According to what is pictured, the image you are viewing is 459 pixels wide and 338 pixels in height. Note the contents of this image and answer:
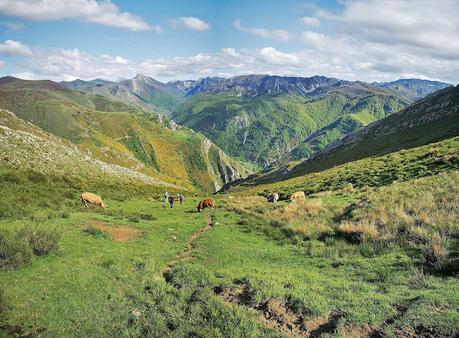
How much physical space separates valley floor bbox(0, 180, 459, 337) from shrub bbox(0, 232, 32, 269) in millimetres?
354

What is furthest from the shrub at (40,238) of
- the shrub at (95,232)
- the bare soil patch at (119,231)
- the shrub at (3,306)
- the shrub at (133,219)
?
the shrub at (133,219)

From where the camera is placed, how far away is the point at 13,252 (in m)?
15.6

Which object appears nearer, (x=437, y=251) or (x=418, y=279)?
(x=418, y=279)

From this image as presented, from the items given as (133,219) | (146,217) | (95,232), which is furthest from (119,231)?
(146,217)

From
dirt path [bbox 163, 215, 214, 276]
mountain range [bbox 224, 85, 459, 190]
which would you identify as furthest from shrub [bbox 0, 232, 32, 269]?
mountain range [bbox 224, 85, 459, 190]

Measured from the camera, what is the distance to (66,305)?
1272 cm

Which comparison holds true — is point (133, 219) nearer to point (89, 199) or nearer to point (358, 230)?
point (89, 199)

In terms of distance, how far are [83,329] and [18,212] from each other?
15849mm

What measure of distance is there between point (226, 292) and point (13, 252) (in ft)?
31.9

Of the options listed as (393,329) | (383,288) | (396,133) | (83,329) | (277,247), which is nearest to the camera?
(393,329)

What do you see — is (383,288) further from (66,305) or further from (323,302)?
(66,305)

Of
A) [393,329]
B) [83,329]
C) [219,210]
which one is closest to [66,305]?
[83,329]

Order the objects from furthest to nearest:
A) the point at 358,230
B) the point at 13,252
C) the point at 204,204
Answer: the point at 204,204 < the point at 358,230 < the point at 13,252

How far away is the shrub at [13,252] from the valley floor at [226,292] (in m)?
0.35
